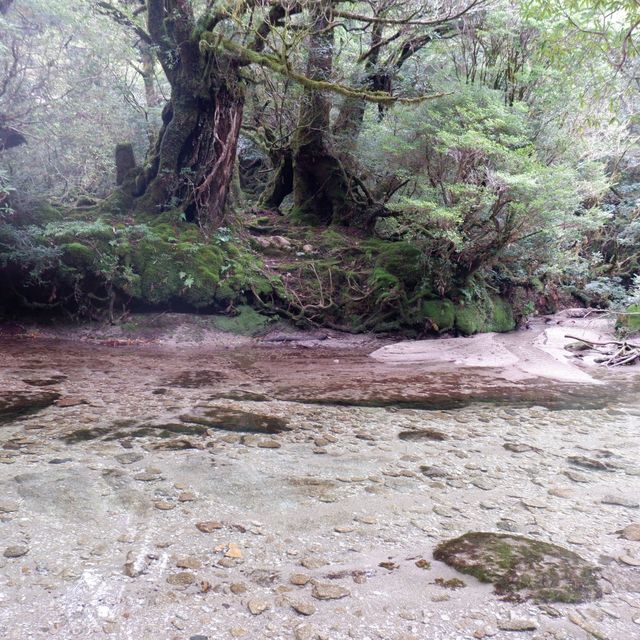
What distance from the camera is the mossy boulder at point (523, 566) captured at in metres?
2.18

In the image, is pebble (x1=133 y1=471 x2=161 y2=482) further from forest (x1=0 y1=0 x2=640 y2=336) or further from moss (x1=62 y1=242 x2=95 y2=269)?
moss (x1=62 y1=242 x2=95 y2=269)

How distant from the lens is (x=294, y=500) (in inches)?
123

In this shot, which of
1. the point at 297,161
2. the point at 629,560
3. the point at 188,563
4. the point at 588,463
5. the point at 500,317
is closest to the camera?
the point at 188,563

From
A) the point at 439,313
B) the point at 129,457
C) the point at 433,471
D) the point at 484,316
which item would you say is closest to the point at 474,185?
the point at 439,313

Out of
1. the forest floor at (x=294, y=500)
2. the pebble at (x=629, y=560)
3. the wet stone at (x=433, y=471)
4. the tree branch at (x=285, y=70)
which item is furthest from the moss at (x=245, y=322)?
the pebble at (x=629, y=560)

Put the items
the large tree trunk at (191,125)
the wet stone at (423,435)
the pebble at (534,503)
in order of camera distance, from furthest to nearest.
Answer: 1. the large tree trunk at (191,125)
2. the wet stone at (423,435)
3. the pebble at (534,503)

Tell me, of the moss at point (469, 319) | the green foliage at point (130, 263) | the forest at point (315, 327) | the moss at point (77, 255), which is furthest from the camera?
the moss at point (469, 319)

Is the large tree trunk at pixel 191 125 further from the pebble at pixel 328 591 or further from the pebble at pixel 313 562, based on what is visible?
the pebble at pixel 328 591

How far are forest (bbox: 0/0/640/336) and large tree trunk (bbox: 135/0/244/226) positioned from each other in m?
0.04

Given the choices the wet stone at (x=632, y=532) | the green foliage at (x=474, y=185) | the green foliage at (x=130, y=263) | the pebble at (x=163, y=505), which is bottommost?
the pebble at (x=163, y=505)

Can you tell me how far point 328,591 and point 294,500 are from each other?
3.08 feet

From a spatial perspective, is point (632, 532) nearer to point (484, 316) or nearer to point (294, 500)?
point (294, 500)

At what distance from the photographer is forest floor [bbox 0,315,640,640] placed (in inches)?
80.3

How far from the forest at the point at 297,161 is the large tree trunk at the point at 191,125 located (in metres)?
0.04
